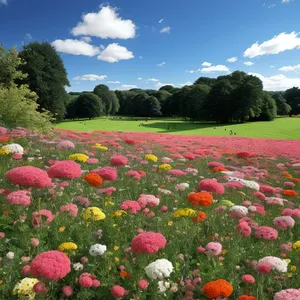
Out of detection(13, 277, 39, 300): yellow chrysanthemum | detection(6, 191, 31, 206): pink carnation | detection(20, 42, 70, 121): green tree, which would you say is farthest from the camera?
detection(20, 42, 70, 121): green tree

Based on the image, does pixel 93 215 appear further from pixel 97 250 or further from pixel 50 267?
pixel 50 267

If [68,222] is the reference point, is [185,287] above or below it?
below

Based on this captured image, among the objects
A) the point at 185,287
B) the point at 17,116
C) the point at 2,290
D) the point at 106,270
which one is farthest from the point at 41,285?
the point at 17,116

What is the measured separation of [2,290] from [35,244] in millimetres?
761

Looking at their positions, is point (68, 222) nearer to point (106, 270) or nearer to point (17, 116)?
point (106, 270)

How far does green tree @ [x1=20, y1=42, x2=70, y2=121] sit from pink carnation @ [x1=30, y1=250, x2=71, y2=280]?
4588 centimetres

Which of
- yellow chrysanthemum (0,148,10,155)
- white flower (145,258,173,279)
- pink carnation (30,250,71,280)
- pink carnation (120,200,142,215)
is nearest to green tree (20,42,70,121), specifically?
yellow chrysanthemum (0,148,10,155)

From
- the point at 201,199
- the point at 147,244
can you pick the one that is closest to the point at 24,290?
the point at 147,244

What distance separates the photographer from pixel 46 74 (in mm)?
47438

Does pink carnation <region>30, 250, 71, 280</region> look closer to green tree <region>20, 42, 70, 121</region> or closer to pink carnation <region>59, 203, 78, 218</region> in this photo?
pink carnation <region>59, 203, 78, 218</region>

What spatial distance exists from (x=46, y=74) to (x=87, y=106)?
3013cm

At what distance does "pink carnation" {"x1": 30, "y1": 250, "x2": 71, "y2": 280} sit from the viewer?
10.7 ft

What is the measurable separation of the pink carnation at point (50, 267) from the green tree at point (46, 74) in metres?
45.9

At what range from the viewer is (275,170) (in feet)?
44.1
